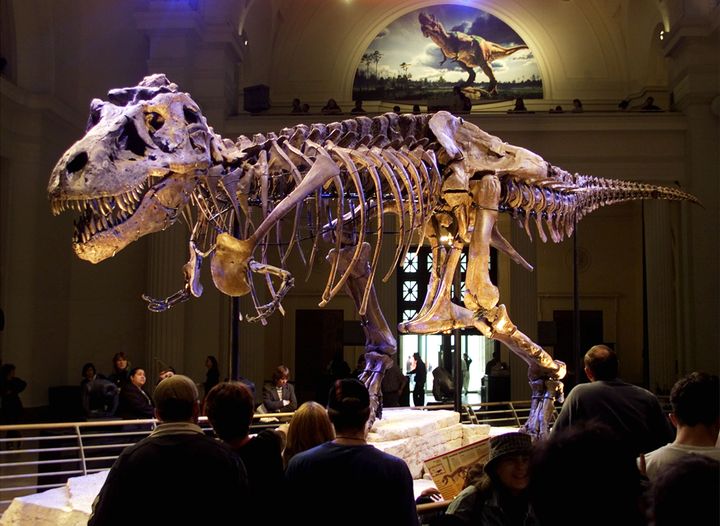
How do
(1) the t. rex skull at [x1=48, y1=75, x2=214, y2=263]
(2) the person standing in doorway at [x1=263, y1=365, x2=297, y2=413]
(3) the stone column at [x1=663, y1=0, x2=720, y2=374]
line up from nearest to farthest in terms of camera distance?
(1) the t. rex skull at [x1=48, y1=75, x2=214, y2=263] → (2) the person standing in doorway at [x1=263, y1=365, x2=297, y2=413] → (3) the stone column at [x1=663, y1=0, x2=720, y2=374]

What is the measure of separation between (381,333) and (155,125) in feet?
10.9

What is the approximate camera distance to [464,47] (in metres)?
20.6

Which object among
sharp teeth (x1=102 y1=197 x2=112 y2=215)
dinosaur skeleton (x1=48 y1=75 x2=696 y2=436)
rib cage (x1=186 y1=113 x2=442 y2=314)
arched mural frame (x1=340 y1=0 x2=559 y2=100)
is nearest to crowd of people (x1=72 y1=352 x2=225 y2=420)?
dinosaur skeleton (x1=48 y1=75 x2=696 y2=436)

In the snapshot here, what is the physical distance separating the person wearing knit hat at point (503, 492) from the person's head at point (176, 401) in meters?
1.14

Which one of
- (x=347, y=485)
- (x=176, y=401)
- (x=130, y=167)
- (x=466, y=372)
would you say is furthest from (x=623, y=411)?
(x=466, y=372)

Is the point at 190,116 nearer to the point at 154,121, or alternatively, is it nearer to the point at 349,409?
the point at 154,121

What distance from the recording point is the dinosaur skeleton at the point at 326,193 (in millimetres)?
5469

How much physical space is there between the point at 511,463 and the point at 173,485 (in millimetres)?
1320

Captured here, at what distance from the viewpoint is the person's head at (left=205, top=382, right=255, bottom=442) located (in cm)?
324

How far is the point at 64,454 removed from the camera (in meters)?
10.7

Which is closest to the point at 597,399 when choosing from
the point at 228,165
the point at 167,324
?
the point at 228,165

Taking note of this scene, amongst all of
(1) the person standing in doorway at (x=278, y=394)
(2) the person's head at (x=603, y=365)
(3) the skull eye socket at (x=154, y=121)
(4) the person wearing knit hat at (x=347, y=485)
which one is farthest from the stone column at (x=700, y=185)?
(4) the person wearing knit hat at (x=347, y=485)

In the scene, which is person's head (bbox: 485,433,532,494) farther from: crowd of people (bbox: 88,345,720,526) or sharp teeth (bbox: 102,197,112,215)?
sharp teeth (bbox: 102,197,112,215)

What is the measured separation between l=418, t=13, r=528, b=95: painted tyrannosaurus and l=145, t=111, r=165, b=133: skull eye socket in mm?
15911
